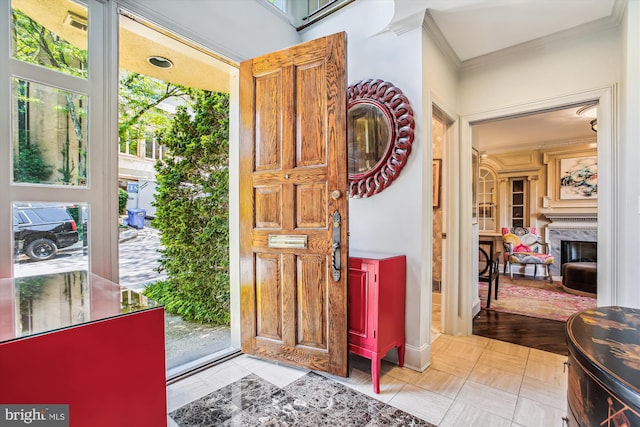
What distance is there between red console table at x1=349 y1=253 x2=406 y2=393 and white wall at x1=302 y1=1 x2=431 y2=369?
0.13 meters

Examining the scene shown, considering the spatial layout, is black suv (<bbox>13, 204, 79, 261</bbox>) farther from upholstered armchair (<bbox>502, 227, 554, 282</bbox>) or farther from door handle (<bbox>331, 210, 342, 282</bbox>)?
upholstered armchair (<bbox>502, 227, 554, 282</bbox>)

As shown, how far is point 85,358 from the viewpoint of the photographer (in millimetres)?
843

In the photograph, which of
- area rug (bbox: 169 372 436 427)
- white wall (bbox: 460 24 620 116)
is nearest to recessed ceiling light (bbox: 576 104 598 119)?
white wall (bbox: 460 24 620 116)

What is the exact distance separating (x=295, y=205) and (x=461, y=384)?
1.66 metres

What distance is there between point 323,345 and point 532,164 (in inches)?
237

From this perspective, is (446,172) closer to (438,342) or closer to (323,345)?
(438,342)

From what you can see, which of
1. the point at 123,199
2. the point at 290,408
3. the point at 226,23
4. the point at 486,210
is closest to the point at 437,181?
the point at 226,23

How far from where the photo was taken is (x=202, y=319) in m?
3.50

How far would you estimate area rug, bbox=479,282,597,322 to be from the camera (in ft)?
11.7

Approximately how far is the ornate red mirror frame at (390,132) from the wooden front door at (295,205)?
0.54m

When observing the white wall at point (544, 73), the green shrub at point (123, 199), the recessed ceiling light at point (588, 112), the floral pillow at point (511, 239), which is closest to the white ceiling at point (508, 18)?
the white wall at point (544, 73)

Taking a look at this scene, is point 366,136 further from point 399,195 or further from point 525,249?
point 525,249

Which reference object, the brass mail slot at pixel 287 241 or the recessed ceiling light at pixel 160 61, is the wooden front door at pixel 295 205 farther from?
the recessed ceiling light at pixel 160 61

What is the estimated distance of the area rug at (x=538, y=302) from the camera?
3557 millimetres
